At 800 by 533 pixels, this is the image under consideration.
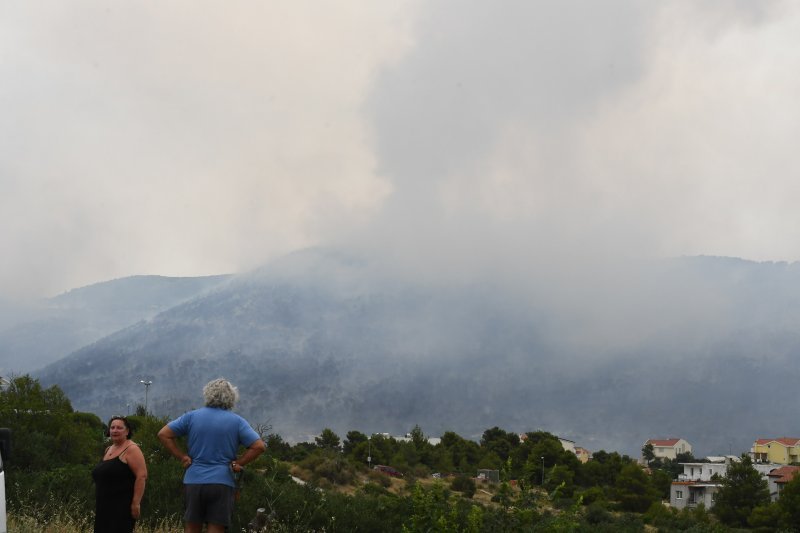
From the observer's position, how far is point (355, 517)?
14078 millimetres

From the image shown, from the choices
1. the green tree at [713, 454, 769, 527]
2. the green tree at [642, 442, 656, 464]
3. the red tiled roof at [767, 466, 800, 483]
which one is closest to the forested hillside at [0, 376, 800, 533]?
the green tree at [713, 454, 769, 527]

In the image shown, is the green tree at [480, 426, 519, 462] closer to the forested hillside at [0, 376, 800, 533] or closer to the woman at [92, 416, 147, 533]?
the forested hillside at [0, 376, 800, 533]

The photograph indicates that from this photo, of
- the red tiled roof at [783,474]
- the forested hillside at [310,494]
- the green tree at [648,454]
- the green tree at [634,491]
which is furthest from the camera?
the green tree at [648,454]

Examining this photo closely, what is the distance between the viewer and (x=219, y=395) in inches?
328

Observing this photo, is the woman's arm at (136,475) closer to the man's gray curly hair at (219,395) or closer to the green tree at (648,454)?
the man's gray curly hair at (219,395)

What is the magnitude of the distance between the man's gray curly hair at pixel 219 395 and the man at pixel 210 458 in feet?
0.22

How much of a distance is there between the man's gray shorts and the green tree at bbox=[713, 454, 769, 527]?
5805 centimetres

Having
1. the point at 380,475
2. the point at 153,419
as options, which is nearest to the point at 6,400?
the point at 153,419

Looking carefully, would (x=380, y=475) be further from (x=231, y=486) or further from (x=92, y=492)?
(x=231, y=486)

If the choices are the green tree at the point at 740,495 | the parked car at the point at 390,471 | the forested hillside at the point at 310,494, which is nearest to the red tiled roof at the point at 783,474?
the green tree at the point at 740,495

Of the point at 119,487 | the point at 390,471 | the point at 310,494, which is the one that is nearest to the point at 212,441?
the point at 119,487

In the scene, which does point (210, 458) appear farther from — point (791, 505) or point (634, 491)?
point (634, 491)

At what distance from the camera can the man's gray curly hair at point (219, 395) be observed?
8336 millimetres

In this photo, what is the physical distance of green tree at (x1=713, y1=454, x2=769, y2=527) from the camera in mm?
59219
